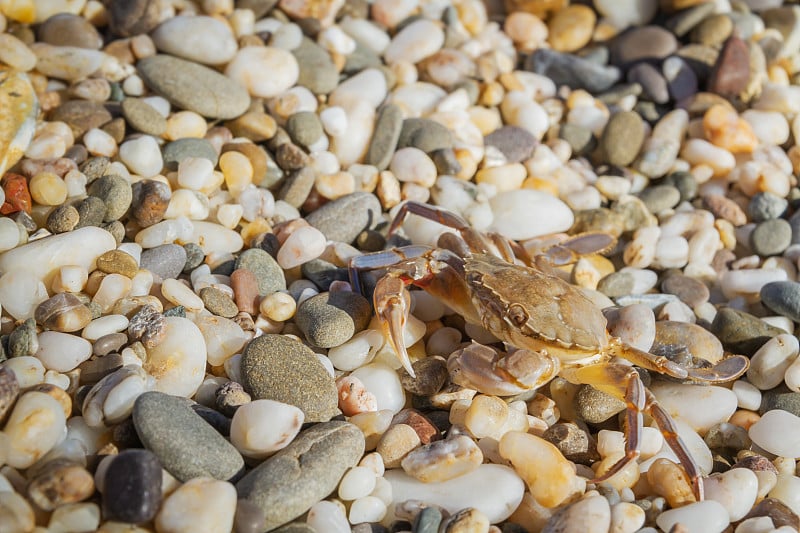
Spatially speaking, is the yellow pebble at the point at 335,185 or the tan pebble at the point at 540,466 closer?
the tan pebble at the point at 540,466

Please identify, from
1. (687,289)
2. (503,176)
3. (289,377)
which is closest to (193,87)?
(503,176)

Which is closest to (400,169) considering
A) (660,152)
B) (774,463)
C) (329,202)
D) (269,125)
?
(329,202)

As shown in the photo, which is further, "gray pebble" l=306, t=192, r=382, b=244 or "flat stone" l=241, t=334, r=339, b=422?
"gray pebble" l=306, t=192, r=382, b=244

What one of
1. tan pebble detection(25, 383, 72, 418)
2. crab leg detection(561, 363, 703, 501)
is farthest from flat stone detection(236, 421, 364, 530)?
crab leg detection(561, 363, 703, 501)

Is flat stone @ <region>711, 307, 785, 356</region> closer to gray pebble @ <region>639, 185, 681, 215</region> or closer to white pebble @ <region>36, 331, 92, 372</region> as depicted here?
gray pebble @ <region>639, 185, 681, 215</region>

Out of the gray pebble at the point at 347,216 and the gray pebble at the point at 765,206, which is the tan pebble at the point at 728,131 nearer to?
the gray pebble at the point at 765,206

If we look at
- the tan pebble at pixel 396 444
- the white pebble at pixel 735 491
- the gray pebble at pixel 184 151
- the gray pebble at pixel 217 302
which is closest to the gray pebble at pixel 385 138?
the gray pebble at pixel 184 151

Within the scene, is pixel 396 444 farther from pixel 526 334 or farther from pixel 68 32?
pixel 68 32
